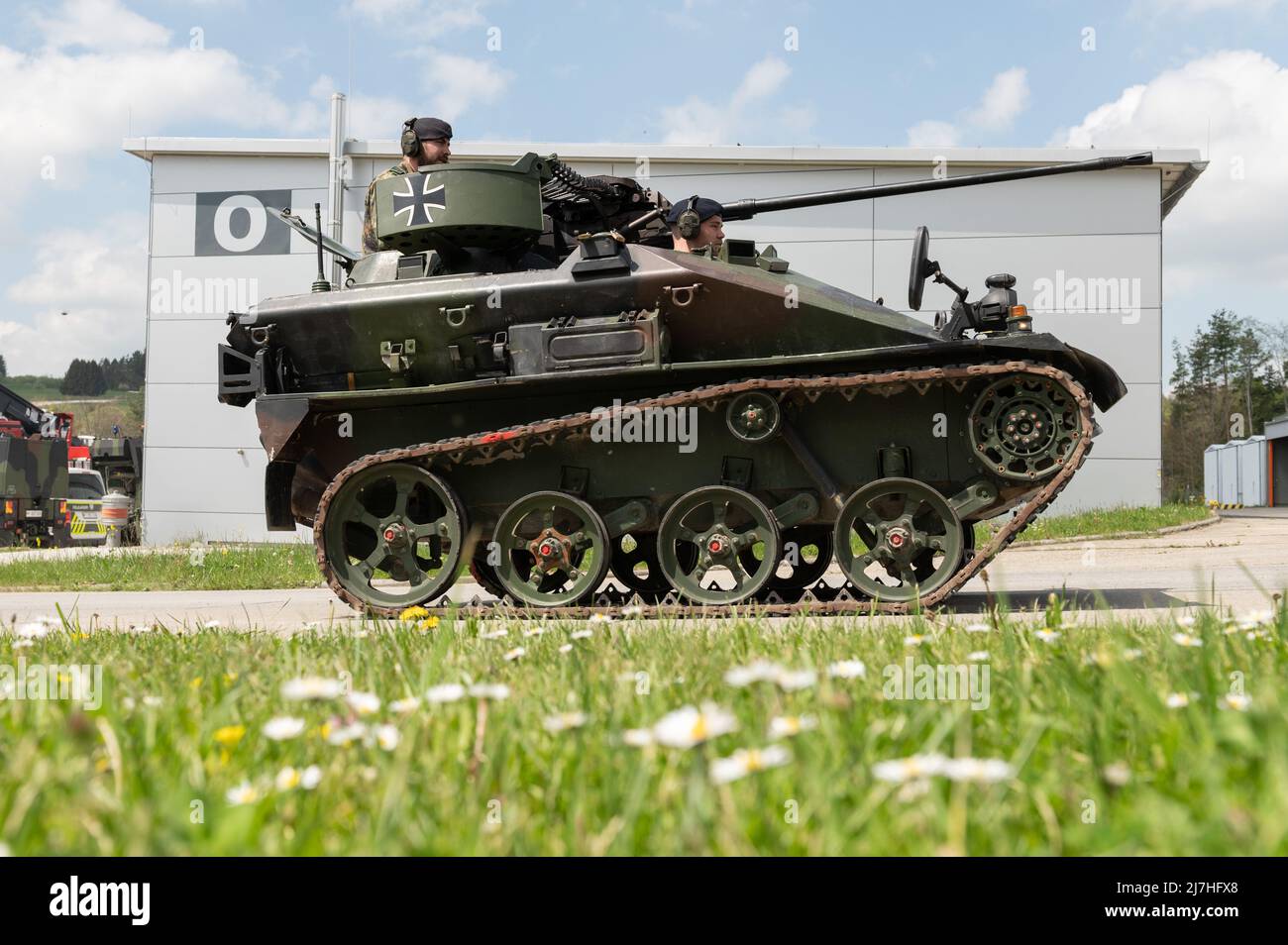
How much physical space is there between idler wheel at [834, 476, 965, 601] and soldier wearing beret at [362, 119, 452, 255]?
420cm

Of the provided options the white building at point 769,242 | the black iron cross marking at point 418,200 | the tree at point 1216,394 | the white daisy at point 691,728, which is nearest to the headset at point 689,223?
the black iron cross marking at point 418,200

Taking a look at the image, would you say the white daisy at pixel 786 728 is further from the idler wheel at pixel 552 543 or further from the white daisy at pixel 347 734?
the idler wheel at pixel 552 543

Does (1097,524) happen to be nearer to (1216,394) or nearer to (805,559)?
(805,559)

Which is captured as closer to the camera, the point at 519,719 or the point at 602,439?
the point at 519,719

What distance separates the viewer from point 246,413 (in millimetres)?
20562

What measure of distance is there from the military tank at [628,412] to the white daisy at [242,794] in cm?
466

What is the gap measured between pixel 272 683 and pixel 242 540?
18.5 meters

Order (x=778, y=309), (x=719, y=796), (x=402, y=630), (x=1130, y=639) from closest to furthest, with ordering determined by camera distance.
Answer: (x=719, y=796), (x=1130, y=639), (x=402, y=630), (x=778, y=309)

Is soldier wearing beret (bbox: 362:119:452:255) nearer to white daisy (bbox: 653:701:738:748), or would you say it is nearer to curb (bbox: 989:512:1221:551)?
white daisy (bbox: 653:701:738:748)

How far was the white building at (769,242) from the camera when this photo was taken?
20.2 meters

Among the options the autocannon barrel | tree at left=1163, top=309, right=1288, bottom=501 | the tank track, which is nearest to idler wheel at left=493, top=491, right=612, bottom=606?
the tank track

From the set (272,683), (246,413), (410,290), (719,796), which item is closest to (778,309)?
(410,290)

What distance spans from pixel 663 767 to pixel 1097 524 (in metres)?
16.0
